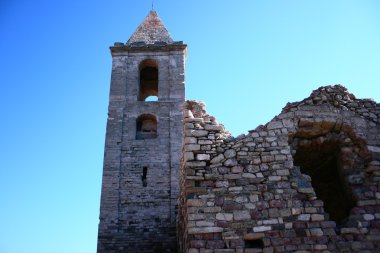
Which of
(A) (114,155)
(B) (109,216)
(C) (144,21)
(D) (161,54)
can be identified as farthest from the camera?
(C) (144,21)

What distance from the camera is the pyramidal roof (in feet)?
55.9

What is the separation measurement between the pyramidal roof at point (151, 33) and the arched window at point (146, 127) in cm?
375

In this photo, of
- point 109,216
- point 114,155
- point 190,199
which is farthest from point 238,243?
point 114,155

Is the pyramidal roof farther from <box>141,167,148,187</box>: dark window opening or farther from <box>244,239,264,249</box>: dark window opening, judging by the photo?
<box>244,239,264,249</box>: dark window opening

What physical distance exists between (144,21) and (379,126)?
1418cm

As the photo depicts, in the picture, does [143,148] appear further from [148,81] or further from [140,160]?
[148,81]

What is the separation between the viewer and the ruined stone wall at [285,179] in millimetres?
5434

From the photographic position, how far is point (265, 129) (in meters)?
6.27

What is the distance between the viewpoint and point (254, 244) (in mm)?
5430

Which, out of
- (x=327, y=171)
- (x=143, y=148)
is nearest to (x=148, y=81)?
(x=143, y=148)

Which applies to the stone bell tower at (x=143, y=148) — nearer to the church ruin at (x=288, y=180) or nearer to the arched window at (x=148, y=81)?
the arched window at (x=148, y=81)

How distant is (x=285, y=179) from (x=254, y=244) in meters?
1.06

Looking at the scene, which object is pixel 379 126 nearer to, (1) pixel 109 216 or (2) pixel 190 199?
(2) pixel 190 199

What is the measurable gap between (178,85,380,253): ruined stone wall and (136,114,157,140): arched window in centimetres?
804
